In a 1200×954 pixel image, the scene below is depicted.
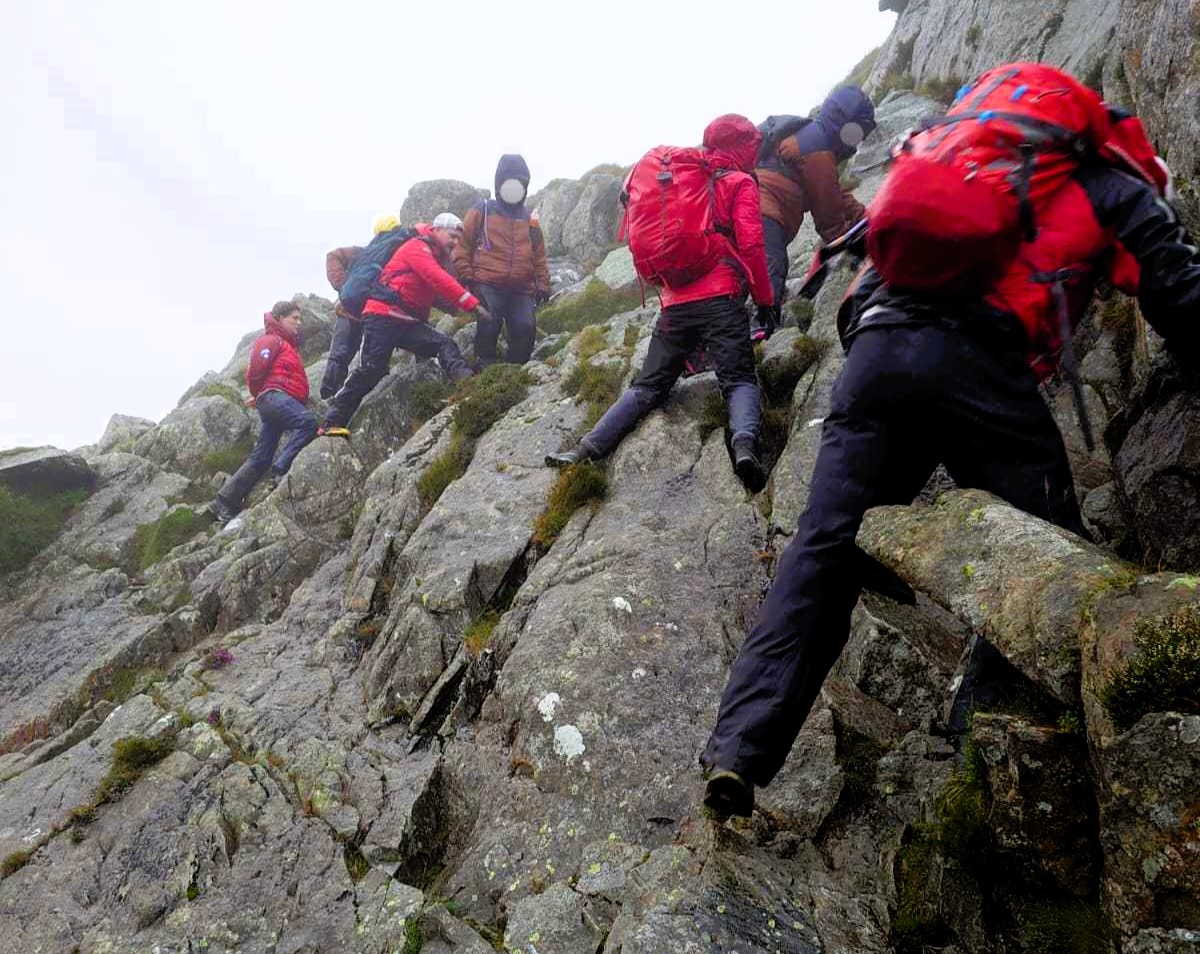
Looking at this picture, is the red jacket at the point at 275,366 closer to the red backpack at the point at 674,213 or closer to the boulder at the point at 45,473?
the boulder at the point at 45,473

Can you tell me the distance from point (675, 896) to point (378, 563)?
26.0 ft

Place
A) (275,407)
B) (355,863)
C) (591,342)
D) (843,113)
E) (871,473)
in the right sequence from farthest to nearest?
(275,407) → (591,342) → (843,113) → (355,863) → (871,473)

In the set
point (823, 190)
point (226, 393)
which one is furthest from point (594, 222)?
point (823, 190)

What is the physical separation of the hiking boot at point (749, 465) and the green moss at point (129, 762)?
765 cm

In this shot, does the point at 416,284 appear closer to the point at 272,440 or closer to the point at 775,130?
the point at 272,440

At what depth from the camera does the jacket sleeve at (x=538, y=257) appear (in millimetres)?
16453

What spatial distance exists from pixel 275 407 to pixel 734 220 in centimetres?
1186

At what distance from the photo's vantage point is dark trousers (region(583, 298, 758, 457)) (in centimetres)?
877

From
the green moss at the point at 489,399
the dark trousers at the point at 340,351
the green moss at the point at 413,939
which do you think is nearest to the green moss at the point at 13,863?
the green moss at the point at 413,939

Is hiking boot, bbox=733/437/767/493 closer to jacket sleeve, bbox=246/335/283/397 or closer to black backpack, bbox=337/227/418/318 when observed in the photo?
black backpack, bbox=337/227/418/318

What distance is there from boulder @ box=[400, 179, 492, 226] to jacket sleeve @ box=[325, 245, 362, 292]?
652 inches

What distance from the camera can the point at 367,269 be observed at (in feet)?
53.0

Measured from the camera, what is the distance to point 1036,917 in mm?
3236

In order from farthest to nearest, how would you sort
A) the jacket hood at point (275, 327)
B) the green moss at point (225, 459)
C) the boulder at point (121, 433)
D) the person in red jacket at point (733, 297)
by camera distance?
the boulder at point (121, 433)
the green moss at point (225, 459)
the jacket hood at point (275, 327)
the person in red jacket at point (733, 297)
